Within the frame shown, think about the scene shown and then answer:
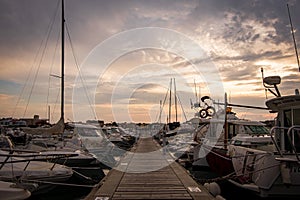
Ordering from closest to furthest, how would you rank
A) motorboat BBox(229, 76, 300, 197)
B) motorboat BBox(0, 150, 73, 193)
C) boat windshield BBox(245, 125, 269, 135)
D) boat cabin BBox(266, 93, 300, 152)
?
motorboat BBox(229, 76, 300, 197) → boat cabin BBox(266, 93, 300, 152) → motorboat BBox(0, 150, 73, 193) → boat windshield BBox(245, 125, 269, 135)

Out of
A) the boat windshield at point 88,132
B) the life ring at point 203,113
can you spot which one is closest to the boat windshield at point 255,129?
the life ring at point 203,113

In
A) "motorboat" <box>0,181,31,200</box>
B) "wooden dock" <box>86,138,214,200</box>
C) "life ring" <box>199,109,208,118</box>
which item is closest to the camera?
"motorboat" <box>0,181,31,200</box>

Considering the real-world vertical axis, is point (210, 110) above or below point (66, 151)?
above

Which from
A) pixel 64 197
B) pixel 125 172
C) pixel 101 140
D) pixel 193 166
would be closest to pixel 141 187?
pixel 125 172

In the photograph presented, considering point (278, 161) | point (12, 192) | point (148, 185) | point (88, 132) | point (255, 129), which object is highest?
point (255, 129)

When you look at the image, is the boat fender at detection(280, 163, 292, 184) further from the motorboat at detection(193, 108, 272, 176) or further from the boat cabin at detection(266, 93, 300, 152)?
the motorboat at detection(193, 108, 272, 176)

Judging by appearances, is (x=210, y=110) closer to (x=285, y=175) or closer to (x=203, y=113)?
(x=203, y=113)

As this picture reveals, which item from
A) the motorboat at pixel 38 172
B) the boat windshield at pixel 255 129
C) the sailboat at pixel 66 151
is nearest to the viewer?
the motorboat at pixel 38 172

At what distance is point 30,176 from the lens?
1121 centimetres

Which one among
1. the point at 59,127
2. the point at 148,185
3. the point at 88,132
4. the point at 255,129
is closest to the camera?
the point at 148,185

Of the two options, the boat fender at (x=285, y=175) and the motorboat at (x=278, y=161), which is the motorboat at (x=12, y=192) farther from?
the boat fender at (x=285, y=175)

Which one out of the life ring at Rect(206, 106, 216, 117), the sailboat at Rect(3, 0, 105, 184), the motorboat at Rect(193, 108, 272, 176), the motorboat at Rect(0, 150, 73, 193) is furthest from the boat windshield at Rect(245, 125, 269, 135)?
the motorboat at Rect(0, 150, 73, 193)

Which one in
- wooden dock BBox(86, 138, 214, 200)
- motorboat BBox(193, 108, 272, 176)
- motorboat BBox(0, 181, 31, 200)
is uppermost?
motorboat BBox(193, 108, 272, 176)

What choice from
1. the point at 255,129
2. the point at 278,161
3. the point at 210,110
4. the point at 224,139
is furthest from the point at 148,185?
the point at 210,110
